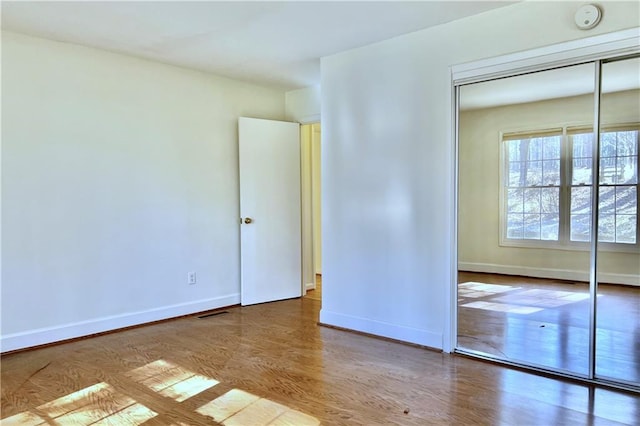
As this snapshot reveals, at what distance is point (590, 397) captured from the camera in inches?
96.5

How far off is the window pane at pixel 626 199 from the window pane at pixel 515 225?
2.34ft

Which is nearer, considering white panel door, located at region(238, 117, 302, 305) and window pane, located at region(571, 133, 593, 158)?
window pane, located at region(571, 133, 593, 158)

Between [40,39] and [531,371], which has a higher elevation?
[40,39]

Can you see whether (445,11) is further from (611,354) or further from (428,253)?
(611,354)

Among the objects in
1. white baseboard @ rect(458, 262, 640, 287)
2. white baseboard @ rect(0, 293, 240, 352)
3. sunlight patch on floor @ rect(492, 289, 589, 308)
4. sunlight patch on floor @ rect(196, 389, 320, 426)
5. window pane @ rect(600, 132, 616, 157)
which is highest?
window pane @ rect(600, 132, 616, 157)

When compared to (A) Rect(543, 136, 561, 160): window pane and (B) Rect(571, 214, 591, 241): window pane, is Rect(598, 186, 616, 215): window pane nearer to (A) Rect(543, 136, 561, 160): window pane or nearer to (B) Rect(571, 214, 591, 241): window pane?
(B) Rect(571, 214, 591, 241): window pane

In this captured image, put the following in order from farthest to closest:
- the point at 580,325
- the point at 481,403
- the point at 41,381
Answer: the point at 580,325 < the point at 41,381 < the point at 481,403

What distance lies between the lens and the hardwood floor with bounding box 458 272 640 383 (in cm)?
284

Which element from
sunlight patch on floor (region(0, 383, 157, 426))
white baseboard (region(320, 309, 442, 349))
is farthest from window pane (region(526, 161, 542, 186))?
sunlight patch on floor (region(0, 383, 157, 426))

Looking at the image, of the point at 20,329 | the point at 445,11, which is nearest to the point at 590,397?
the point at 445,11

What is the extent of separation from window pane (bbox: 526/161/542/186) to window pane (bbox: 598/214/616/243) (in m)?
0.62

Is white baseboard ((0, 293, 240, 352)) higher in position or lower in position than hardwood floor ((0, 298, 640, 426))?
higher

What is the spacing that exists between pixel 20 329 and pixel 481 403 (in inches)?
130

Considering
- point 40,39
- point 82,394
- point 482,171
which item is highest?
point 40,39
